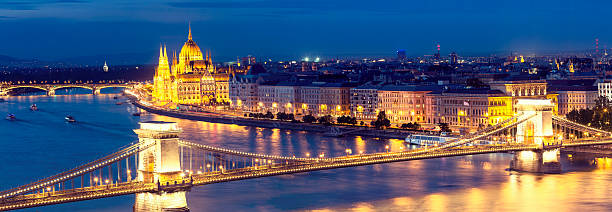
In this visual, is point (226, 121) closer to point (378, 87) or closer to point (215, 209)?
point (378, 87)

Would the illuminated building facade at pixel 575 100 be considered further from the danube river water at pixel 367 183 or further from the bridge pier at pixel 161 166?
the bridge pier at pixel 161 166

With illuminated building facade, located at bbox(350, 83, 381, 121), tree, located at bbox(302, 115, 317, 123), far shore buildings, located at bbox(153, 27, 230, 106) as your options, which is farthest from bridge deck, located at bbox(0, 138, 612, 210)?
far shore buildings, located at bbox(153, 27, 230, 106)

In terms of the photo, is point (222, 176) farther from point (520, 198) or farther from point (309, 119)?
point (309, 119)

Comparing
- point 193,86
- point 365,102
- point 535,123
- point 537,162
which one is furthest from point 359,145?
point 193,86

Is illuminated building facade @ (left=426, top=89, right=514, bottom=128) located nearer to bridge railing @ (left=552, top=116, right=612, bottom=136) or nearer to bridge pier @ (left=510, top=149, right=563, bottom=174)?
bridge railing @ (left=552, top=116, right=612, bottom=136)

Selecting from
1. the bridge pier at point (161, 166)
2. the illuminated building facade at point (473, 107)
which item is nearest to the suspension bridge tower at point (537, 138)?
the illuminated building facade at point (473, 107)

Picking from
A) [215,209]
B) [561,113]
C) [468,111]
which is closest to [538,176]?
[215,209]
